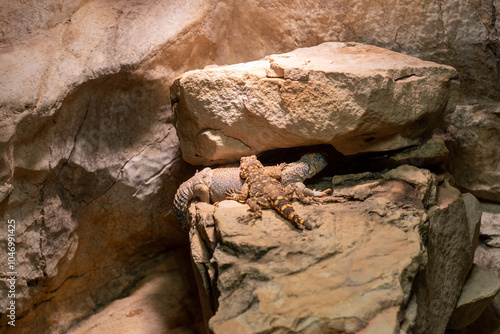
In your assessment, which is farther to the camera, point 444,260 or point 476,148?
point 476,148

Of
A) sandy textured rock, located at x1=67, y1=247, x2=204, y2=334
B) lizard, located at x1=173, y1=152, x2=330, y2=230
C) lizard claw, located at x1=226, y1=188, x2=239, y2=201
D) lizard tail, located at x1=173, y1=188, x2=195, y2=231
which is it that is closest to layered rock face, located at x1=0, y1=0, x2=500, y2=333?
sandy textured rock, located at x1=67, y1=247, x2=204, y2=334

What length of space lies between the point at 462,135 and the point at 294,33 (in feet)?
7.37

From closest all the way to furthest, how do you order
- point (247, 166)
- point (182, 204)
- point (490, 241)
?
point (247, 166)
point (182, 204)
point (490, 241)

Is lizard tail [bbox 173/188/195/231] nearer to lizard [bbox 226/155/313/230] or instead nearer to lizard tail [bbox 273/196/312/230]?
lizard [bbox 226/155/313/230]

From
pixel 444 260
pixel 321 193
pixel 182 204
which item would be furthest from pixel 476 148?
pixel 182 204

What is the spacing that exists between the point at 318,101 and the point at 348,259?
1.51m

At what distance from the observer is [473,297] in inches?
158

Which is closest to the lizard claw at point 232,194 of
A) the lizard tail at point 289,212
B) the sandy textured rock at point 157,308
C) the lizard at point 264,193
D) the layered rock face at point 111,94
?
the lizard at point 264,193

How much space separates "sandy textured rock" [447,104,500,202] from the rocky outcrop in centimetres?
52

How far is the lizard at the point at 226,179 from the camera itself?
4.29 metres

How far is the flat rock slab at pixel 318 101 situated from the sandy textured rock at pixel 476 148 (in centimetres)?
54

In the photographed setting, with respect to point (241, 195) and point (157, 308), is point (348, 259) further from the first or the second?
point (157, 308)

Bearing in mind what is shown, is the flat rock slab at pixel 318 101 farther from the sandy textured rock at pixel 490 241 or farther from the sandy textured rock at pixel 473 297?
the sandy textured rock at pixel 473 297

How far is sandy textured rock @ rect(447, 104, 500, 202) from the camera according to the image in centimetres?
449
